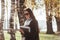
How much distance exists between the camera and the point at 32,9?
209 cm

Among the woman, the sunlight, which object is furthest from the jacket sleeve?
the sunlight

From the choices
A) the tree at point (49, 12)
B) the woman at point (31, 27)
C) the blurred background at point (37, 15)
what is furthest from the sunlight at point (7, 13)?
the tree at point (49, 12)

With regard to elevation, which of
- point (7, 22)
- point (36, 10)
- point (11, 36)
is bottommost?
point (11, 36)

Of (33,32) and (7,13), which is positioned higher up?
(7,13)

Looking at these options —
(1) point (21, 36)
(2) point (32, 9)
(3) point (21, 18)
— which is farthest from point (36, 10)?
(1) point (21, 36)

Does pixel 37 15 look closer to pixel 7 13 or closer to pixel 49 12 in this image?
pixel 49 12

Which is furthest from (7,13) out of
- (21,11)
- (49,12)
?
(49,12)

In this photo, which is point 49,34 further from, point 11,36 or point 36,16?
point 11,36

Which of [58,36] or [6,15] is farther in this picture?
[6,15]

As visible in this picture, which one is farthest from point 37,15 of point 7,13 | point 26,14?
point 7,13

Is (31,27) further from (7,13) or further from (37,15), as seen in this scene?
(7,13)

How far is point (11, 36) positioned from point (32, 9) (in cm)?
40

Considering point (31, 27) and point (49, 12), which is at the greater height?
point (49, 12)

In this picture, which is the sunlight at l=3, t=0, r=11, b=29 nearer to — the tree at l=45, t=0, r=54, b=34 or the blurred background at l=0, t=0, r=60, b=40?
the blurred background at l=0, t=0, r=60, b=40
